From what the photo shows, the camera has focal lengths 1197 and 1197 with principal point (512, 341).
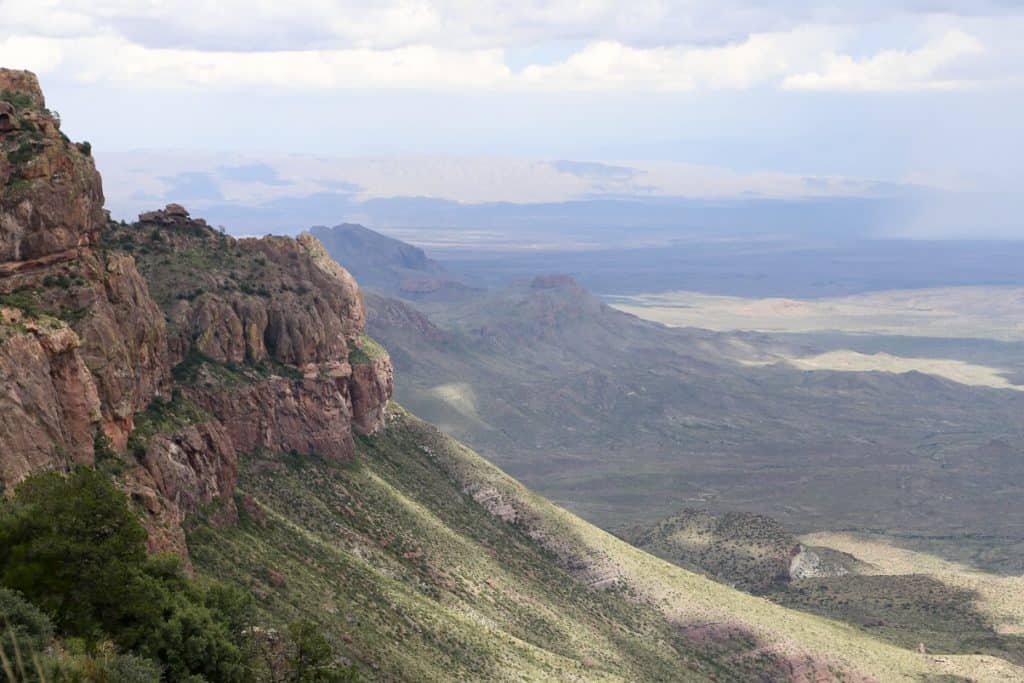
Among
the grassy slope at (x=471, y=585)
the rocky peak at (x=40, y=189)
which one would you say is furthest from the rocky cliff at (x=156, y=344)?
the grassy slope at (x=471, y=585)

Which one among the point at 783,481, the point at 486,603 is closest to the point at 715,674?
the point at 486,603

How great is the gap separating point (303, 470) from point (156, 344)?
14443mm

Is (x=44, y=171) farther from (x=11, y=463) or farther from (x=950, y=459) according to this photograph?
(x=950, y=459)

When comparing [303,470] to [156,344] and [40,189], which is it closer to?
[156,344]

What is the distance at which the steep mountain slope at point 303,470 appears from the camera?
47.5 meters

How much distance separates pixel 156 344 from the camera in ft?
185

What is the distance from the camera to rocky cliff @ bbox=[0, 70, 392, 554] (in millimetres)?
43656

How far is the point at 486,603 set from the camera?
66.5m

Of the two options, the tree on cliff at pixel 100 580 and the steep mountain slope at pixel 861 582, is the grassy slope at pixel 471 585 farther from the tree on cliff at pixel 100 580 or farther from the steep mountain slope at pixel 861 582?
the tree on cliff at pixel 100 580

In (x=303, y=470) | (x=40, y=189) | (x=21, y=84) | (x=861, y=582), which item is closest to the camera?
(x=40, y=189)

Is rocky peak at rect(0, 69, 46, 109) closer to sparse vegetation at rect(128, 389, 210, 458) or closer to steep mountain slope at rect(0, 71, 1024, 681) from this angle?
steep mountain slope at rect(0, 71, 1024, 681)

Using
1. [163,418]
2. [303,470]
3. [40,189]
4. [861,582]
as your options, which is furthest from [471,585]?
[861,582]

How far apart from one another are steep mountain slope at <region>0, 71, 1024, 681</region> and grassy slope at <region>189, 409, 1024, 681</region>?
182 millimetres

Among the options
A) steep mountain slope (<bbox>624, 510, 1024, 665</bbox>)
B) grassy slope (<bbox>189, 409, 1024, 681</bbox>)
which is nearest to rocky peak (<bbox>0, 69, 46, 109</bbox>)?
grassy slope (<bbox>189, 409, 1024, 681</bbox>)
